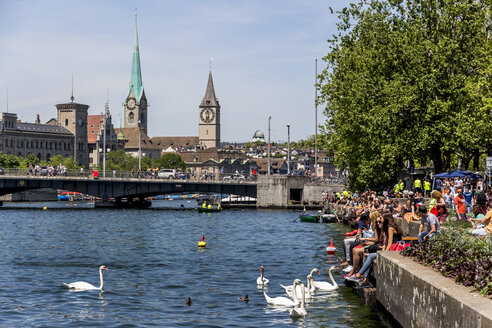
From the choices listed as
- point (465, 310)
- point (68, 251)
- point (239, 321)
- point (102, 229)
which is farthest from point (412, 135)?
point (465, 310)

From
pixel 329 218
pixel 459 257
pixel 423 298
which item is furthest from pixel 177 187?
pixel 423 298

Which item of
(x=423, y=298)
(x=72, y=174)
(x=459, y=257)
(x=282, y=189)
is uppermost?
(x=72, y=174)

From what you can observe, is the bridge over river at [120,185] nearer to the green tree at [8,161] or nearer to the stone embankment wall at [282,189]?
the stone embankment wall at [282,189]

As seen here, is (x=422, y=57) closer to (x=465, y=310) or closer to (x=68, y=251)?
(x=68, y=251)

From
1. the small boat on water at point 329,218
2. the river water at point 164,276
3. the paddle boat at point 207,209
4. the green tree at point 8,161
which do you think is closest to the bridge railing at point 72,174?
the paddle boat at point 207,209

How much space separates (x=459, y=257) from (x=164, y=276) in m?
17.8

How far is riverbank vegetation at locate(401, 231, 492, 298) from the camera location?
45.9 ft

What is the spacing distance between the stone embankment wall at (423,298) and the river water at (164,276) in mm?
1798

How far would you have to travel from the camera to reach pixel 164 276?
105ft

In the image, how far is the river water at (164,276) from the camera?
2217cm

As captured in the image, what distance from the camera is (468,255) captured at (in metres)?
15.8

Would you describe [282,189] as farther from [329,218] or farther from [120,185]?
[329,218]

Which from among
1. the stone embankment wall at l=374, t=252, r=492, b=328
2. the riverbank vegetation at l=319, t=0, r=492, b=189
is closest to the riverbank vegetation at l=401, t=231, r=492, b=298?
the stone embankment wall at l=374, t=252, r=492, b=328

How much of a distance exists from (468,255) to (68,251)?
103ft
